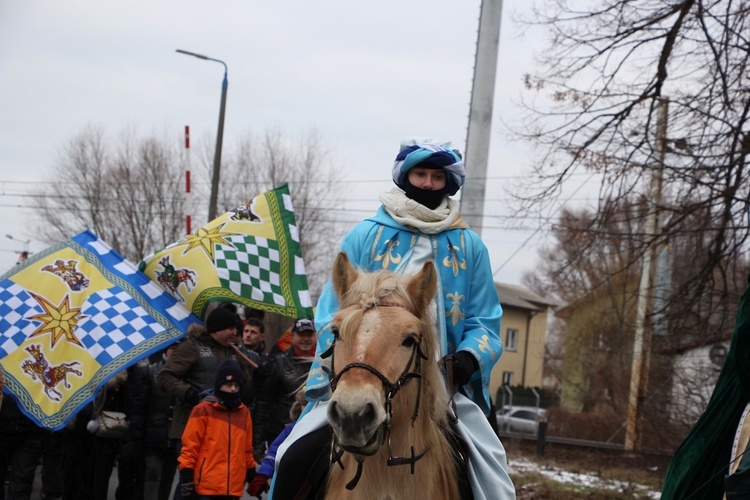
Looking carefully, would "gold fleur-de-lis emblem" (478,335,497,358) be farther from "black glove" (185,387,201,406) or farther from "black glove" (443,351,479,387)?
"black glove" (185,387,201,406)

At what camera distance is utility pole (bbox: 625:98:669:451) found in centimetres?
1184

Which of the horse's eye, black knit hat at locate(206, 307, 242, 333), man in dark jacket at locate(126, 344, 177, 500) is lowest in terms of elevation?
man in dark jacket at locate(126, 344, 177, 500)

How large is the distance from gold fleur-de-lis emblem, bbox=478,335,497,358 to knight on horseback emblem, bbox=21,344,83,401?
5243 millimetres

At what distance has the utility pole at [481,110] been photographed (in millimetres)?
12070

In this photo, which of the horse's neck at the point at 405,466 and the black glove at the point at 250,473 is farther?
the black glove at the point at 250,473

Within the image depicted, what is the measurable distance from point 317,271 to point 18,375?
2801cm

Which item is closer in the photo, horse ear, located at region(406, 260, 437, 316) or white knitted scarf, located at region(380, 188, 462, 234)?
horse ear, located at region(406, 260, 437, 316)

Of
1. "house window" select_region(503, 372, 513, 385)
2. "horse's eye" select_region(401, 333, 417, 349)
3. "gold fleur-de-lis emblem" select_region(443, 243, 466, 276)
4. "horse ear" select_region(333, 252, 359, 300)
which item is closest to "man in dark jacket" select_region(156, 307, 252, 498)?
"gold fleur-de-lis emblem" select_region(443, 243, 466, 276)

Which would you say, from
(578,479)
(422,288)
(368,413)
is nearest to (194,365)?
(422,288)

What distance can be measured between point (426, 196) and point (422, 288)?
113 cm

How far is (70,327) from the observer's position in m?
9.20

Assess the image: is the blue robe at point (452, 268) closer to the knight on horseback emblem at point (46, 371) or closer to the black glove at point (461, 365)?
the black glove at point (461, 365)

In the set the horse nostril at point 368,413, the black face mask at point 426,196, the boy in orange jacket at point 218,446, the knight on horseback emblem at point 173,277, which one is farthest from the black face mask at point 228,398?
the horse nostril at point 368,413

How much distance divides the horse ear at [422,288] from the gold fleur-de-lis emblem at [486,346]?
25.5 inches
